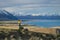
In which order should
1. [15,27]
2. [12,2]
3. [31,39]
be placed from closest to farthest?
[31,39] < [15,27] < [12,2]

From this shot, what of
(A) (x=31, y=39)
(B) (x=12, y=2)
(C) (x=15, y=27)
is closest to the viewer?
(A) (x=31, y=39)

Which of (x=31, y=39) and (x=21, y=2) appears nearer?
(x=31, y=39)

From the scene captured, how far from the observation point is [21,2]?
3723mm

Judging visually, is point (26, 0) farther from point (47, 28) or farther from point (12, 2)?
point (47, 28)

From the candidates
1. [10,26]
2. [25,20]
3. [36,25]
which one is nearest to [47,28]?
[36,25]

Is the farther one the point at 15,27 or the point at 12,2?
the point at 12,2

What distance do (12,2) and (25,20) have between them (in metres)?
0.53

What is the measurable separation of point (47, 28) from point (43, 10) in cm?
46

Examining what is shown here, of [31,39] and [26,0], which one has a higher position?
[26,0]

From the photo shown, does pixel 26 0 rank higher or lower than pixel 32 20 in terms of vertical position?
higher

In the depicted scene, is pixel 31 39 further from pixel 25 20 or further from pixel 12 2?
pixel 12 2

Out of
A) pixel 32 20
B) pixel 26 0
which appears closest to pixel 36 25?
pixel 32 20

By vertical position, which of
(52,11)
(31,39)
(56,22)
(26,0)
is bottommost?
(31,39)

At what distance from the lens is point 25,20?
363 cm
